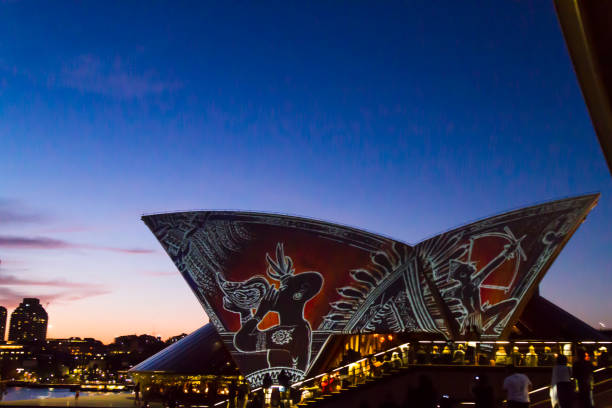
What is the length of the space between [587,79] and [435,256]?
81.2 feet

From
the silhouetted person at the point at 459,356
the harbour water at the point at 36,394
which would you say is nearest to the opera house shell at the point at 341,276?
the silhouetted person at the point at 459,356

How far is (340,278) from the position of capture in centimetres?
2878

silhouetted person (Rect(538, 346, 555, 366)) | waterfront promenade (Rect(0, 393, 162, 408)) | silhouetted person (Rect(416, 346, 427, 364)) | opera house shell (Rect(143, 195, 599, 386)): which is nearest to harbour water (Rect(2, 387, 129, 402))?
waterfront promenade (Rect(0, 393, 162, 408))

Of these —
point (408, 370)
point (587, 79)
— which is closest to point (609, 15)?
point (587, 79)

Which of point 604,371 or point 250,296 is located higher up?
point 250,296

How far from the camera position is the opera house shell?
2547 centimetres

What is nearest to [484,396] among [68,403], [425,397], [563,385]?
[425,397]

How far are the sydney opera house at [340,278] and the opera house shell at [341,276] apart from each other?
0.05 metres

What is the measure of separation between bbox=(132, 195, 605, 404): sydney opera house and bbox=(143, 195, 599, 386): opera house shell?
48mm

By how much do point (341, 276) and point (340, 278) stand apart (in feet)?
0.35

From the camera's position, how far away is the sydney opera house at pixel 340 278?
2547cm

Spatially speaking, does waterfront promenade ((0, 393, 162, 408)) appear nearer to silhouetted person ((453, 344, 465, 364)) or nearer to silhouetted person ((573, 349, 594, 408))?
silhouetted person ((453, 344, 465, 364))

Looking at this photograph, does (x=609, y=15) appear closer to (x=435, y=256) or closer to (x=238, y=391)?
(x=238, y=391)

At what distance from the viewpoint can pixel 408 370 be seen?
19.4 m
